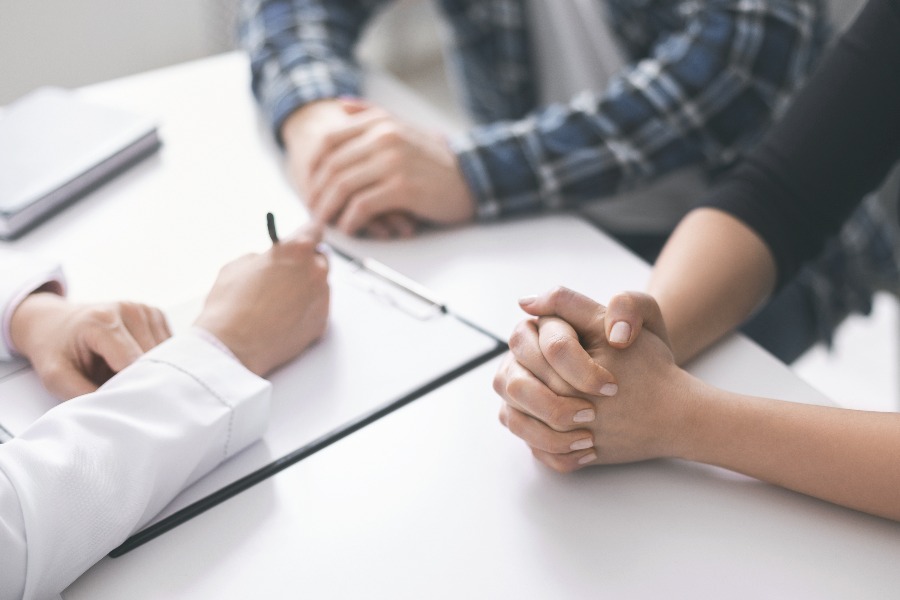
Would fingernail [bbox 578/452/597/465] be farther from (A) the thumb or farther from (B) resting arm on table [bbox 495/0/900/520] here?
(A) the thumb

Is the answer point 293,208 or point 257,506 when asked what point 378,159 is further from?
point 257,506

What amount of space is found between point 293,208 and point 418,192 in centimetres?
15

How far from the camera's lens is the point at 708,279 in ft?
2.49

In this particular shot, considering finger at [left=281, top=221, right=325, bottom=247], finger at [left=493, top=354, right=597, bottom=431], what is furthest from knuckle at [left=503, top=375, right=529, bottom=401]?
finger at [left=281, top=221, right=325, bottom=247]

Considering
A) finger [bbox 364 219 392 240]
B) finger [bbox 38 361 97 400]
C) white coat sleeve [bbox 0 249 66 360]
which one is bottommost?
finger [bbox 364 219 392 240]

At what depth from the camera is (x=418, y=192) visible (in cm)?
89

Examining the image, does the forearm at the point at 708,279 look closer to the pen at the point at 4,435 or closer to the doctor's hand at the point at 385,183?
the doctor's hand at the point at 385,183

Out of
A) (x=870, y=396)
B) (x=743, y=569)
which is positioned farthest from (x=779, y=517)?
(x=870, y=396)

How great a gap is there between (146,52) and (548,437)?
1947mm

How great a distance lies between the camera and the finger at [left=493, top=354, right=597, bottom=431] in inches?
23.5

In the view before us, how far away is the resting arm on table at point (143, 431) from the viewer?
1.76ft

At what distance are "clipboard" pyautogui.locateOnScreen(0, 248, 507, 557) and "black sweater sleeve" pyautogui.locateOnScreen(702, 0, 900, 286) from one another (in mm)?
312

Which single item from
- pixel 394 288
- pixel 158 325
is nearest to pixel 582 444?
pixel 394 288

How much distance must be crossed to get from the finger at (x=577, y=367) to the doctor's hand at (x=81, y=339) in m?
0.34
